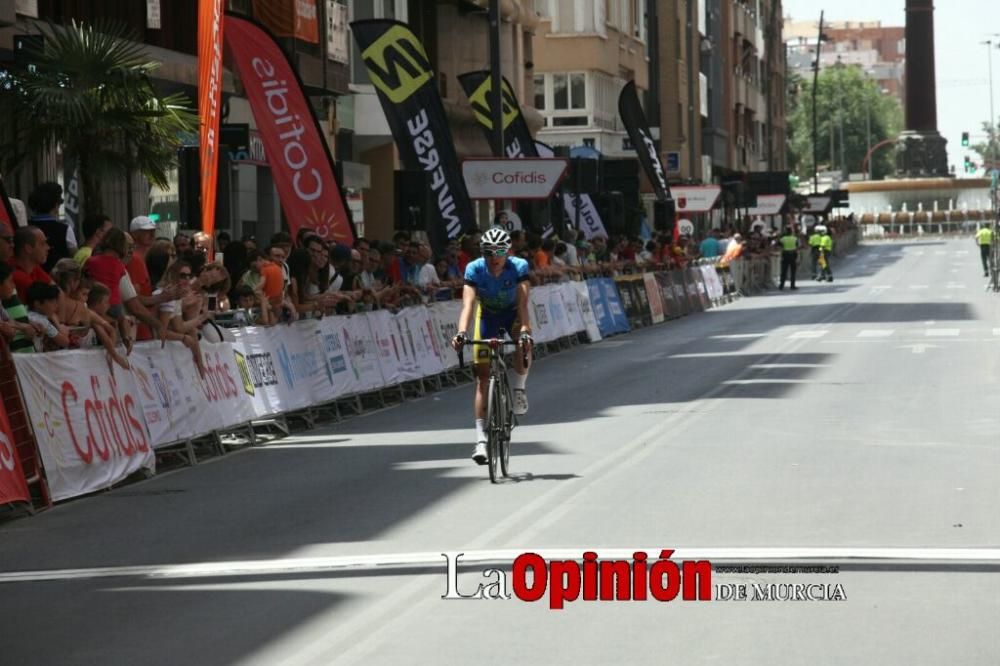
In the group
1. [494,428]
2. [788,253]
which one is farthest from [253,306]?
[788,253]

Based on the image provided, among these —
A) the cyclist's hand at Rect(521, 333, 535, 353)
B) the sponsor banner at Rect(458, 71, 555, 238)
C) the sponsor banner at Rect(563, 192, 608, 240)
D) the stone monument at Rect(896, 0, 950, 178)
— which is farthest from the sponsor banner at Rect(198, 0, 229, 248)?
the stone monument at Rect(896, 0, 950, 178)

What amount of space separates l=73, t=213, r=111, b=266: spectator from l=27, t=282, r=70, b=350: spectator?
1925 millimetres

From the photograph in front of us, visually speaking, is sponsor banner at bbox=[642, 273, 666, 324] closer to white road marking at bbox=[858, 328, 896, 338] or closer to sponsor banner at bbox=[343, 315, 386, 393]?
white road marking at bbox=[858, 328, 896, 338]

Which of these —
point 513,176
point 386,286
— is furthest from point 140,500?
point 513,176

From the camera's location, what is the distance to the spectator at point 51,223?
1747 centimetres

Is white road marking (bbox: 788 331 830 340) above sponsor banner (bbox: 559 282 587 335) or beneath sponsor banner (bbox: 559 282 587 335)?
beneath

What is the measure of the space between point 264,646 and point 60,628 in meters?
1.27

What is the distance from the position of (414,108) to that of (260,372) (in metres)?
10.9

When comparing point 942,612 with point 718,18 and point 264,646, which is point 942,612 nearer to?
point 264,646

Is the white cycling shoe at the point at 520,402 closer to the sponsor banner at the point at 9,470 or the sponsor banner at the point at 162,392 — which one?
the sponsor banner at the point at 162,392

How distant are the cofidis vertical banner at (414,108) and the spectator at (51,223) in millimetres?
11618

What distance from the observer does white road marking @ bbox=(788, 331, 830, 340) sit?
3297 centimetres

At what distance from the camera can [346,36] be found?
3725 cm

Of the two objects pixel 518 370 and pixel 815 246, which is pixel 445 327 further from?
pixel 815 246
